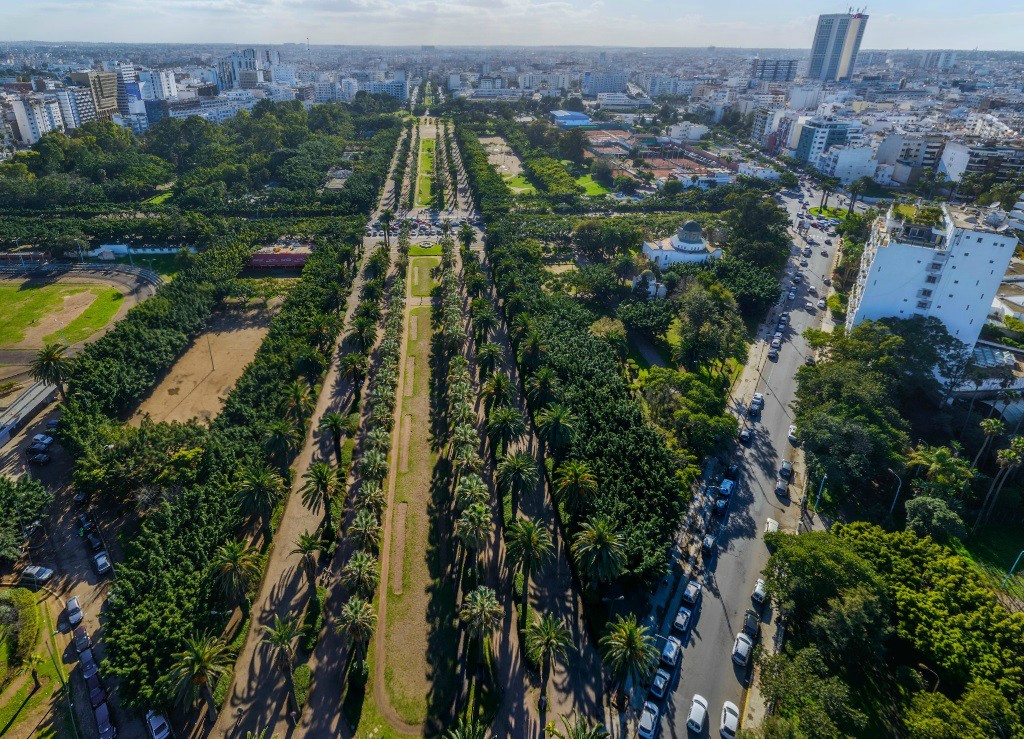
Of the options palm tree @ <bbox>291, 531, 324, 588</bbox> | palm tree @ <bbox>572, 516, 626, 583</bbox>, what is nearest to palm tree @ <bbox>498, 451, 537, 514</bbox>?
palm tree @ <bbox>572, 516, 626, 583</bbox>

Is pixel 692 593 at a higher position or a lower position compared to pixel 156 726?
higher

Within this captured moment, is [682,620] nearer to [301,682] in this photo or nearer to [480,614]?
[480,614]

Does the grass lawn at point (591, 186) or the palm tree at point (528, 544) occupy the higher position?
the grass lawn at point (591, 186)

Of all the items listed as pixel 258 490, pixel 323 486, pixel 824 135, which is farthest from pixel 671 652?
pixel 824 135

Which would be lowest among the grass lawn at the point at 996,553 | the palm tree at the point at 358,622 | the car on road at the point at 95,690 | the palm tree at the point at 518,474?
the car on road at the point at 95,690

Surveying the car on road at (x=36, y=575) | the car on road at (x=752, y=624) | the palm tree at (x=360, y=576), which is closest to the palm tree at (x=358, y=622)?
the palm tree at (x=360, y=576)

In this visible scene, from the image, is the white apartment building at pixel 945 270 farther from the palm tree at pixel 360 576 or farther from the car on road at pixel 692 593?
the palm tree at pixel 360 576

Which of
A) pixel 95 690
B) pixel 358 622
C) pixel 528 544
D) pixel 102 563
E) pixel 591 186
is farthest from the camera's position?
pixel 591 186

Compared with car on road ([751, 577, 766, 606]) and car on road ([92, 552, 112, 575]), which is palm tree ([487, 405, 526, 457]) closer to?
car on road ([751, 577, 766, 606])
